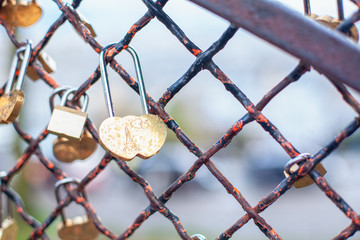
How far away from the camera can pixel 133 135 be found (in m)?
0.48

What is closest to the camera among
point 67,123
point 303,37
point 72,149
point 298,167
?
point 303,37

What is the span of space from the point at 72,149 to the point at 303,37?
0.46 meters

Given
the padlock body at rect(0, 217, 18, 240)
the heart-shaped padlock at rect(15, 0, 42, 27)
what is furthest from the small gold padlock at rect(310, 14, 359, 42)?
the padlock body at rect(0, 217, 18, 240)

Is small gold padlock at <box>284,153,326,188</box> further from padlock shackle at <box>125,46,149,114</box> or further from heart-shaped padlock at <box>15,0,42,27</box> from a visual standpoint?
heart-shaped padlock at <box>15,0,42,27</box>

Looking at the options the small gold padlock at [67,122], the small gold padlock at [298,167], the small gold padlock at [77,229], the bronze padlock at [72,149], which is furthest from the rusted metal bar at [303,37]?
the small gold padlock at [77,229]

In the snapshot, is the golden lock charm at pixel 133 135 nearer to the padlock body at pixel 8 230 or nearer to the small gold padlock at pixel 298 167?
the small gold padlock at pixel 298 167

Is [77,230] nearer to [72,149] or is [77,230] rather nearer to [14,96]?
[72,149]

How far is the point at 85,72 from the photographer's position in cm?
1141

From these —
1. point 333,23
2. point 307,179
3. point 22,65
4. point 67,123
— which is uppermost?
point 22,65

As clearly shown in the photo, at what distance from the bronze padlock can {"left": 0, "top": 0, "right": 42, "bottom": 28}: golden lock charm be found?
0.67 feet

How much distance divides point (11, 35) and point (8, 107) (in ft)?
0.54

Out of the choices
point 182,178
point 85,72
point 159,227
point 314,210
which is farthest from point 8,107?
point 85,72

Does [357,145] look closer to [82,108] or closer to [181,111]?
[181,111]

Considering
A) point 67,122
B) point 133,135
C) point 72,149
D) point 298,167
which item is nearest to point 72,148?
point 72,149
